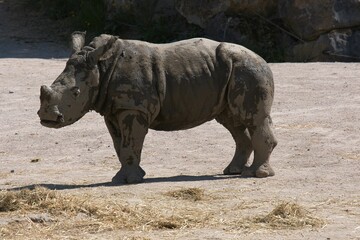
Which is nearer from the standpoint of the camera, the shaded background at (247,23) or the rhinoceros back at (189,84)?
the rhinoceros back at (189,84)

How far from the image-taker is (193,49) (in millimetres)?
11133

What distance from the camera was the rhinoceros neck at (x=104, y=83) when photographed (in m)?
10.7

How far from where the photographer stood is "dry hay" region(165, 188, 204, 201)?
32.0 ft

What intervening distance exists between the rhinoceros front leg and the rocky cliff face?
9767 millimetres

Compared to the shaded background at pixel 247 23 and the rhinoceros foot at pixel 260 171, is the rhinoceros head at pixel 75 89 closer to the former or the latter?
the rhinoceros foot at pixel 260 171

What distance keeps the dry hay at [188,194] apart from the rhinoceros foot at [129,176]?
89 cm

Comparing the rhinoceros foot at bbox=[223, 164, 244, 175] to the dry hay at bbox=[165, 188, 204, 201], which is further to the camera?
the rhinoceros foot at bbox=[223, 164, 244, 175]

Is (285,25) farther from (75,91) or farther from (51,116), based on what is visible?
(51,116)

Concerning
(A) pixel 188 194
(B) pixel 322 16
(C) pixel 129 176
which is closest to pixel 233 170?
(C) pixel 129 176

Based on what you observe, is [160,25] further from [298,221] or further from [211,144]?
[298,221]

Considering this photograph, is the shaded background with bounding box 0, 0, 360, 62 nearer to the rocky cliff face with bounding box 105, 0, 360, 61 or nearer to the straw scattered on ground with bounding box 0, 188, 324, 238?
the rocky cliff face with bounding box 105, 0, 360, 61

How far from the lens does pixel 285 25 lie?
68.9 feet

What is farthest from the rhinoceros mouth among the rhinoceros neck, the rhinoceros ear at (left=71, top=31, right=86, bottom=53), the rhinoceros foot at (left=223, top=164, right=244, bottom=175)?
the rhinoceros foot at (left=223, top=164, right=244, bottom=175)

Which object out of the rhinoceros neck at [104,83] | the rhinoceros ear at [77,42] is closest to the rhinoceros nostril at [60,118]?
the rhinoceros neck at [104,83]
